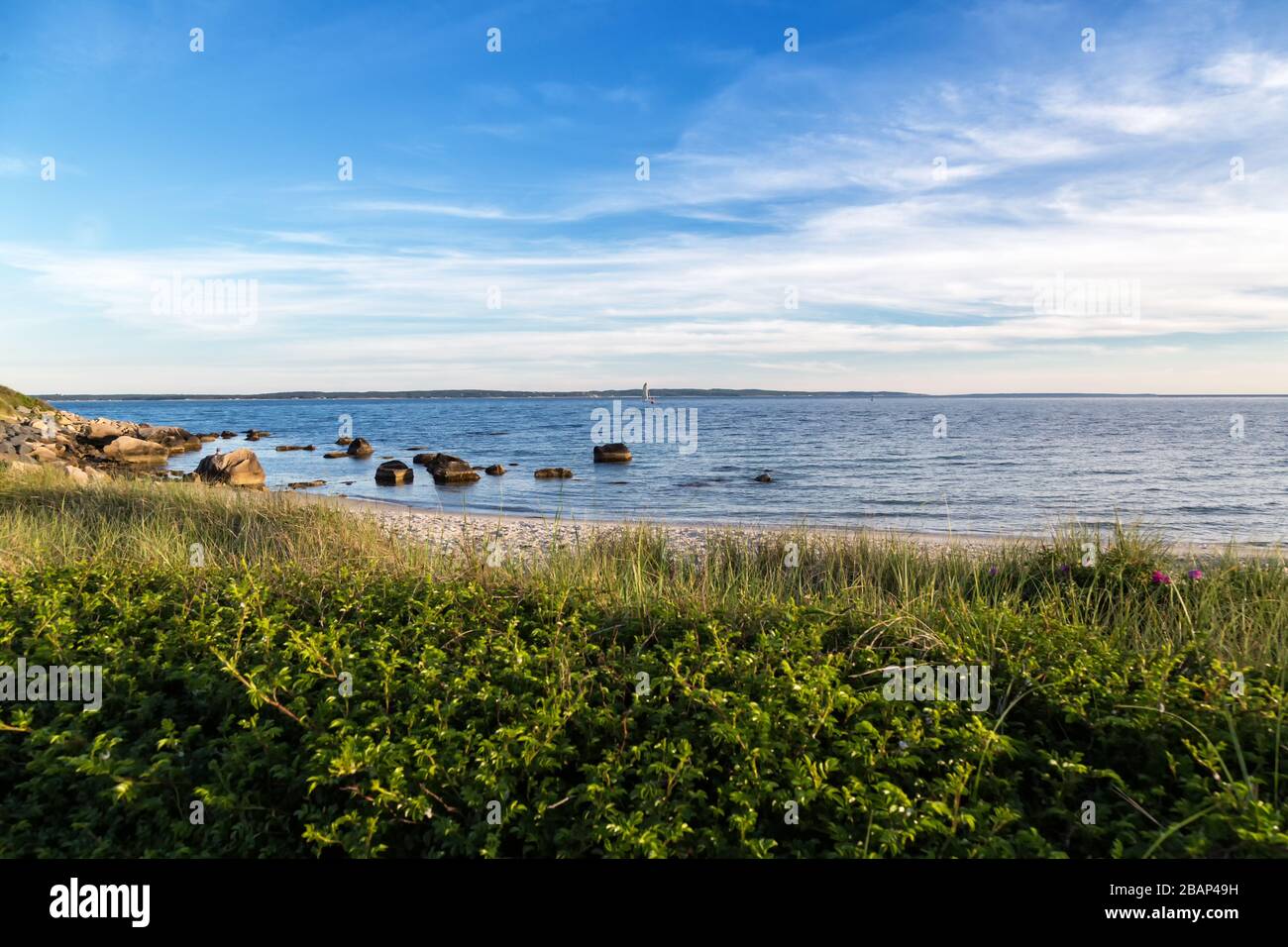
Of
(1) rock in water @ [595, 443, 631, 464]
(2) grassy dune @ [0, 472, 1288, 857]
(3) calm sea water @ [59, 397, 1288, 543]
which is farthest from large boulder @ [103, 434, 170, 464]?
(2) grassy dune @ [0, 472, 1288, 857]

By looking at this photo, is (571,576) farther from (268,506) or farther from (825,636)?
(268,506)

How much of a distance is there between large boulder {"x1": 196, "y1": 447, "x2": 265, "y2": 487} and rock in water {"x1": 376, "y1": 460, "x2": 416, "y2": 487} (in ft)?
15.7

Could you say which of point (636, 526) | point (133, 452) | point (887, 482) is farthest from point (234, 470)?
point (887, 482)

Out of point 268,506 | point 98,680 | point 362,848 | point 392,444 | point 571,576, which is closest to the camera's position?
point 362,848

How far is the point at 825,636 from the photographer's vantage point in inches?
205

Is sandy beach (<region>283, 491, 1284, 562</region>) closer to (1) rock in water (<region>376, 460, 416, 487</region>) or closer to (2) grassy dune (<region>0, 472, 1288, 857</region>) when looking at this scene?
(2) grassy dune (<region>0, 472, 1288, 857</region>)

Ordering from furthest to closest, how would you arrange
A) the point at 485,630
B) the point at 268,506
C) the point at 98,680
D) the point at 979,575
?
the point at 268,506 → the point at 979,575 → the point at 485,630 → the point at 98,680

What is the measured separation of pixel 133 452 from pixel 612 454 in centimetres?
2475

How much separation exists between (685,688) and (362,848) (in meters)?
1.72

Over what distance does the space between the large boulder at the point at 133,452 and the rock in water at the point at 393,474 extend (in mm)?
15230

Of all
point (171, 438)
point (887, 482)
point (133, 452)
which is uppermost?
point (171, 438)

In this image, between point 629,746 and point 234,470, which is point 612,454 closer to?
point 234,470

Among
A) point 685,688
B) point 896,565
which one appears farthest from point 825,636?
point 896,565

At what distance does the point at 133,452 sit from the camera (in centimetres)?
3900
